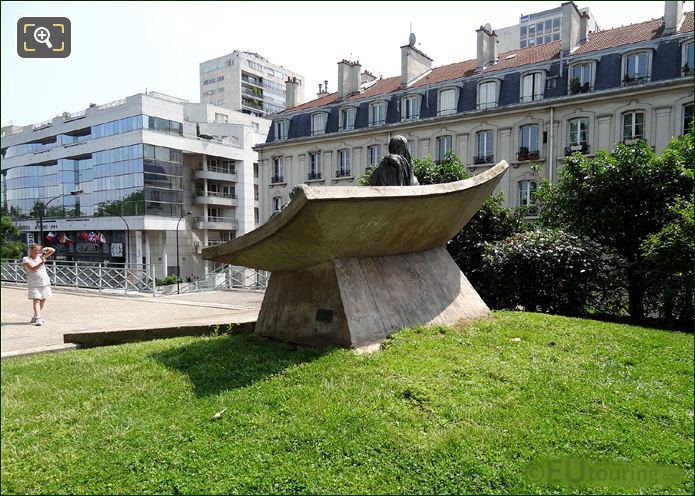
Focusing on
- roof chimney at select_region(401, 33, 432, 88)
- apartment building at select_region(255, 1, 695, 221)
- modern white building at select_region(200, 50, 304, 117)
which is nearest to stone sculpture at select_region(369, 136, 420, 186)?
apartment building at select_region(255, 1, 695, 221)

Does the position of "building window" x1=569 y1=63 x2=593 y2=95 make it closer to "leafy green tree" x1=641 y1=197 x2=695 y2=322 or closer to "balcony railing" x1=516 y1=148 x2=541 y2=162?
"balcony railing" x1=516 y1=148 x2=541 y2=162

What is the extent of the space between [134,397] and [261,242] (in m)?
2.09

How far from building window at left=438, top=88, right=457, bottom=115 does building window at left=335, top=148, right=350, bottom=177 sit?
713 centimetres

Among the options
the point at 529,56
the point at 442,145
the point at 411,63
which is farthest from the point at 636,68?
the point at 411,63

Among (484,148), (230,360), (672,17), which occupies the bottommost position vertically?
(230,360)

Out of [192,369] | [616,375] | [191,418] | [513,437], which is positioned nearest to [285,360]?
[192,369]

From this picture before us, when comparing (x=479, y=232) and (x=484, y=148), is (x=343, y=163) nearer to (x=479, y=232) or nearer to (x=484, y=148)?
(x=484, y=148)

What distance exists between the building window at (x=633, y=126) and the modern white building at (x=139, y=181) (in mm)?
25378

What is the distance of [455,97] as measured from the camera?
2917cm

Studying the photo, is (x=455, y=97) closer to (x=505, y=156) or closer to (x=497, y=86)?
(x=497, y=86)

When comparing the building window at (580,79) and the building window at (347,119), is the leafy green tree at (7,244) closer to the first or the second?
the building window at (347,119)

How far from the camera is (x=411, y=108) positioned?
1211 inches

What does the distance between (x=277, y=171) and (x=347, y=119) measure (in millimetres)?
7273

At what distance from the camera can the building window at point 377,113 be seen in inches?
1251
